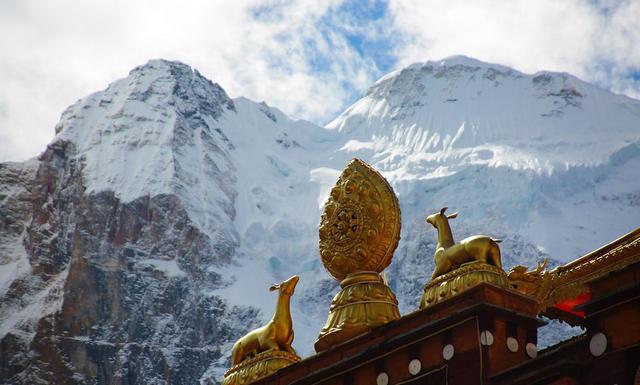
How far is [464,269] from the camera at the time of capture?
61.0 feet

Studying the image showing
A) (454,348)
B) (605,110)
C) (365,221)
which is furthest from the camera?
(605,110)

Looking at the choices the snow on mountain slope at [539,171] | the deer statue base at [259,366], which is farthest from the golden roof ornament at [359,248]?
the snow on mountain slope at [539,171]

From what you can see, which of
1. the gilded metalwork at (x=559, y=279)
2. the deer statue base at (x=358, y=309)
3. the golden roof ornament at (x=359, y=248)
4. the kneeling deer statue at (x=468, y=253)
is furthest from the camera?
the golden roof ornament at (x=359, y=248)

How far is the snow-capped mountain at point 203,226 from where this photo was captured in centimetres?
16588

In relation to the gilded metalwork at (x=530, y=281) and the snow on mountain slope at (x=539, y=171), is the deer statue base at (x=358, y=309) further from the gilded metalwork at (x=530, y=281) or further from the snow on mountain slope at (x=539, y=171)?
the snow on mountain slope at (x=539, y=171)

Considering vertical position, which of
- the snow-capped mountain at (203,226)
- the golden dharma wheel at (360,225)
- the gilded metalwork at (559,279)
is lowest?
the gilded metalwork at (559,279)

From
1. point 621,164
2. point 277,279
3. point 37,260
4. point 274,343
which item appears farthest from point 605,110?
point 274,343

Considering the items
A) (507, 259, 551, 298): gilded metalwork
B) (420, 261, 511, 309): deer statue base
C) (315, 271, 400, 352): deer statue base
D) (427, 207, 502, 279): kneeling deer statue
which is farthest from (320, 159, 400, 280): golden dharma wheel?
(507, 259, 551, 298): gilded metalwork

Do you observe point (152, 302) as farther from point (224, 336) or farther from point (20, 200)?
point (20, 200)

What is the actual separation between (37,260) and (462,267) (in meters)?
164

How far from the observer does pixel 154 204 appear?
604ft

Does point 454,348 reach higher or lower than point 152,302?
lower

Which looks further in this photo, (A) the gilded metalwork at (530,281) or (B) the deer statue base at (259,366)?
(B) the deer statue base at (259,366)

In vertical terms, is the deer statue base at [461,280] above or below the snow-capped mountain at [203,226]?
below
